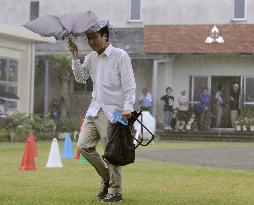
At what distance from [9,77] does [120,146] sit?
65.9ft

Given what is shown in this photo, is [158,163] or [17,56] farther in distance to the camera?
[17,56]

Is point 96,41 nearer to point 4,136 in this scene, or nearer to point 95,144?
point 95,144

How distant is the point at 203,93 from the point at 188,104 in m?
1.02

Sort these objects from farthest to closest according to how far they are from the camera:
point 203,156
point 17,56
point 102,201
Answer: point 17,56 < point 203,156 < point 102,201

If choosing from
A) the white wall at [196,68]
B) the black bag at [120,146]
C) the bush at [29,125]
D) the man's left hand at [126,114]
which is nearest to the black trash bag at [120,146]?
the black bag at [120,146]

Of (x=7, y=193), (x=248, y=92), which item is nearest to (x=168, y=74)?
(x=248, y=92)

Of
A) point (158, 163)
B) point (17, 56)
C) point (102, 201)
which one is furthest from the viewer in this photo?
point (17, 56)

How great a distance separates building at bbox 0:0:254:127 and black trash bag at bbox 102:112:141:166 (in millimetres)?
21334

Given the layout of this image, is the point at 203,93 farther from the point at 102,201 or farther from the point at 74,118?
the point at 102,201

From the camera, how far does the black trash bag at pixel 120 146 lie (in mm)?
8539

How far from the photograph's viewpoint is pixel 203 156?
60.3 ft

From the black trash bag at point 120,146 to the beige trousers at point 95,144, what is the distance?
122 mm

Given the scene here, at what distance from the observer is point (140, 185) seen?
430 inches

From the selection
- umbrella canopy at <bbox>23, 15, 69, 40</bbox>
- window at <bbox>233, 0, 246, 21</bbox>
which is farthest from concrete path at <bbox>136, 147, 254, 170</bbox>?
window at <bbox>233, 0, 246, 21</bbox>
